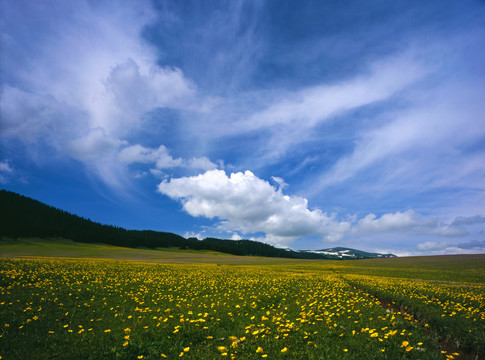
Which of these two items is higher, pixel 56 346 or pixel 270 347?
pixel 270 347

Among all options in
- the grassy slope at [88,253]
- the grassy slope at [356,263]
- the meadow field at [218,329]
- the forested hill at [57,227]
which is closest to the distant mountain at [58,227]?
the forested hill at [57,227]

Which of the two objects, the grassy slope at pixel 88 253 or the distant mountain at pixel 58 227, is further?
the distant mountain at pixel 58 227

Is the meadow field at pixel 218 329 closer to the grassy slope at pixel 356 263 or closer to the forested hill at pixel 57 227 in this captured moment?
the grassy slope at pixel 356 263

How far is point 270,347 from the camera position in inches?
235

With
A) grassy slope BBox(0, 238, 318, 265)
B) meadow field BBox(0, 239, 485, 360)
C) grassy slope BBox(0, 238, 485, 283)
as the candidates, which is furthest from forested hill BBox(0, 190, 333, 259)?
meadow field BBox(0, 239, 485, 360)

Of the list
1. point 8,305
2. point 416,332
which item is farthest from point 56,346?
point 416,332

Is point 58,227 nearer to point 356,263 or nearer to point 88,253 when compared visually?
point 88,253

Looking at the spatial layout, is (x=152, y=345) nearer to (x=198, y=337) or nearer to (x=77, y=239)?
(x=198, y=337)

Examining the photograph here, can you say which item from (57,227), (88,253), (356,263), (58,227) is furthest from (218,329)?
(58,227)

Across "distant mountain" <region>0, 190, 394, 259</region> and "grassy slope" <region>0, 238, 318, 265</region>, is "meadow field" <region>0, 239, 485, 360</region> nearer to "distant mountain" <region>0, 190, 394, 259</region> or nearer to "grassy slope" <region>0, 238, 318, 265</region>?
"grassy slope" <region>0, 238, 318, 265</region>

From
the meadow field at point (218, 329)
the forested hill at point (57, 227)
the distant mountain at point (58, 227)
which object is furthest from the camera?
the distant mountain at point (58, 227)

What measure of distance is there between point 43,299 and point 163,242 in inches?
6467

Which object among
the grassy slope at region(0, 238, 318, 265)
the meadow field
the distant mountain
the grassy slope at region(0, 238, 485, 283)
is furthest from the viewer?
the distant mountain

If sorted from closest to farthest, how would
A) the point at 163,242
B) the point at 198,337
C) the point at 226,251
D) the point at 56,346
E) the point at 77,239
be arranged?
the point at 56,346 → the point at 198,337 → the point at 77,239 → the point at 163,242 → the point at 226,251
